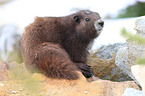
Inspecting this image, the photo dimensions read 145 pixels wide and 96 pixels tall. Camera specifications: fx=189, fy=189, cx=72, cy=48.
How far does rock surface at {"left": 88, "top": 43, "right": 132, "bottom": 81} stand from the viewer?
5.27m

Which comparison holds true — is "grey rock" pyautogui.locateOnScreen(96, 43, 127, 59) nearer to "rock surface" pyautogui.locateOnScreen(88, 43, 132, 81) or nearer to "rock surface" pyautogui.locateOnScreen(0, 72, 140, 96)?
"rock surface" pyautogui.locateOnScreen(88, 43, 132, 81)

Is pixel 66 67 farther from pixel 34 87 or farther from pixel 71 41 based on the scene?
pixel 34 87

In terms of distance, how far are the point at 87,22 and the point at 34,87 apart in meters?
3.94

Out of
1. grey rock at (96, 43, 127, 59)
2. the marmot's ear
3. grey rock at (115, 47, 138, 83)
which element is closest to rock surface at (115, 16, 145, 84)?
grey rock at (115, 47, 138, 83)

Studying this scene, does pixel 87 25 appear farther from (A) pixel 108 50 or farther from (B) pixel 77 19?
(A) pixel 108 50

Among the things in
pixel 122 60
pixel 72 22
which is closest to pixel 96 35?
pixel 72 22

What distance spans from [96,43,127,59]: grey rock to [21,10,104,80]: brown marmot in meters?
1.00

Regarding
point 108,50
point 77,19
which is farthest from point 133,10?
point 108,50

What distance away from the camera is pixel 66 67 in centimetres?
361

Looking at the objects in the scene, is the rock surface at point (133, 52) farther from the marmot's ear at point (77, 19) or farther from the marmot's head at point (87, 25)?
the marmot's ear at point (77, 19)

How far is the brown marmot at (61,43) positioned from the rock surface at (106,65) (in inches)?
35.1

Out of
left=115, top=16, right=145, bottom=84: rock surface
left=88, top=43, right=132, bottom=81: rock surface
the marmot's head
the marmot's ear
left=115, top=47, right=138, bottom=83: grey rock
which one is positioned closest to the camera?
left=115, top=16, right=145, bottom=84: rock surface

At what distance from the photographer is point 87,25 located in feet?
14.7

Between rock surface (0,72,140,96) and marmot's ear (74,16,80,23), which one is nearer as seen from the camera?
rock surface (0,72,140,96)
